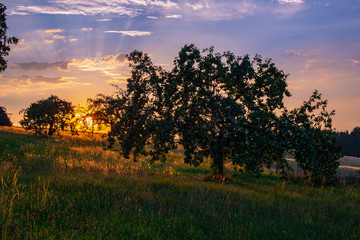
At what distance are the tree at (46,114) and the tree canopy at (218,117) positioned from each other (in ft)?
104

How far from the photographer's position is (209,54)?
15516mm

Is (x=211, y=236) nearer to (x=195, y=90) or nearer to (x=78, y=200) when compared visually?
(x=78, y=200)

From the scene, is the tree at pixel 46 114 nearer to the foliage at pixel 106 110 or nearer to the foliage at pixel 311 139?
the foliage at pixel 106 110

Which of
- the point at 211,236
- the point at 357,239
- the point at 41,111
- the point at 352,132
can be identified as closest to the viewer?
the point at 211,236

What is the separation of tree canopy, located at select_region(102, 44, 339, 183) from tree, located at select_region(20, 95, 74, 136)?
31676mm

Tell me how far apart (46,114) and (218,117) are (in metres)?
39.1

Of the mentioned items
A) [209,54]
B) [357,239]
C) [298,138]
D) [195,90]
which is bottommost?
[357,239]

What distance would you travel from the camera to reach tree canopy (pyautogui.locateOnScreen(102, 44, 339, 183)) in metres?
13.2

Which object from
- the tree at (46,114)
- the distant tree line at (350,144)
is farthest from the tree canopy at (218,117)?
the distant tree line at (350,144)

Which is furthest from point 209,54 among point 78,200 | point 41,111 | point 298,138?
point 41,111

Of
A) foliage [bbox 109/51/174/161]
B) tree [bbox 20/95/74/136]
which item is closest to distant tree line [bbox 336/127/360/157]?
tree [bbox 20/95/74/136]

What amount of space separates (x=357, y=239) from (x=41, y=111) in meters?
45.1

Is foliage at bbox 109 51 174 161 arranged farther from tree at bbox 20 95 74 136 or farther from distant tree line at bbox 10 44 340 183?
tree at bbox 20 95 74 136

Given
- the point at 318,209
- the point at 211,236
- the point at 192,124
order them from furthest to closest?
the point at 192,124 < the point at 318,209 < the point at 211,236
